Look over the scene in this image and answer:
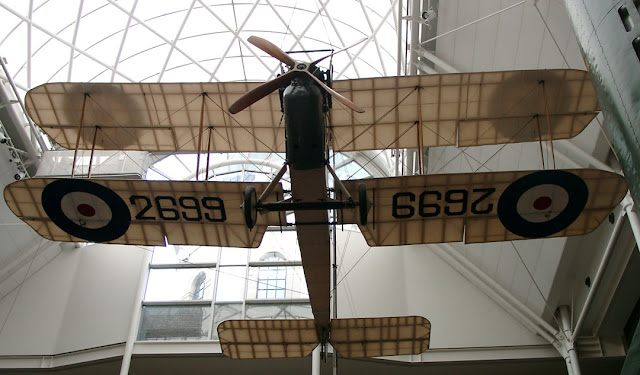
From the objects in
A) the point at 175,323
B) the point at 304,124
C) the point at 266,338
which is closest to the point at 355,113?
the point at 304,124

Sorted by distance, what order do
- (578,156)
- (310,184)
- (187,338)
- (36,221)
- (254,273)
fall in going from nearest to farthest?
(310,184) < (36,221) < (578,156) < (187,338) < (254,273)

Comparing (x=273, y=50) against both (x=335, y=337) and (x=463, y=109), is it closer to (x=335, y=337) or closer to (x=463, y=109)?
(x=463, y=109)

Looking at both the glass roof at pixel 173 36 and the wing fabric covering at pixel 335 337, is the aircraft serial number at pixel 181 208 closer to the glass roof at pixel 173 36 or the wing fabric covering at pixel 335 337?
the wing fabric covering at pixel 335 337

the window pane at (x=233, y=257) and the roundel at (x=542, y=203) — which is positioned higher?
the window pane at (x=233, y=257)

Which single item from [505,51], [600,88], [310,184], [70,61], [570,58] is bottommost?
[600,88]

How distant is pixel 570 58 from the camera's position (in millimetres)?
10734

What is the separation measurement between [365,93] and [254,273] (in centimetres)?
957

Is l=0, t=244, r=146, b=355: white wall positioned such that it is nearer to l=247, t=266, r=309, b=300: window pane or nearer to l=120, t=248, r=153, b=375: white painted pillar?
l=120, t=248, r=153, b=375: white painted pillar

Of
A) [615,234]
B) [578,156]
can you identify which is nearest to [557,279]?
[615,234]

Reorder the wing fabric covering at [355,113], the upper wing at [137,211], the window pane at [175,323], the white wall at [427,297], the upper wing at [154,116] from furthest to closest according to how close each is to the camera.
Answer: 1. the window pane at [175,323]
2. the white wall at [427,297]
3. the upper wing at [154,116]
4. the wing fabric covering at [355,113]
5. the upper wing at [137,211]

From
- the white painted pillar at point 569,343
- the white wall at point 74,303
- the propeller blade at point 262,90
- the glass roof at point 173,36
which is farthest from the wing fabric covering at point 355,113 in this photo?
the glass roof at point 173,36

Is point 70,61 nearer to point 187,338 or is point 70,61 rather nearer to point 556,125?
point 187,338

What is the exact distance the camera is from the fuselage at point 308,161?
8.31 m

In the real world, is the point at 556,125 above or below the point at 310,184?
above
